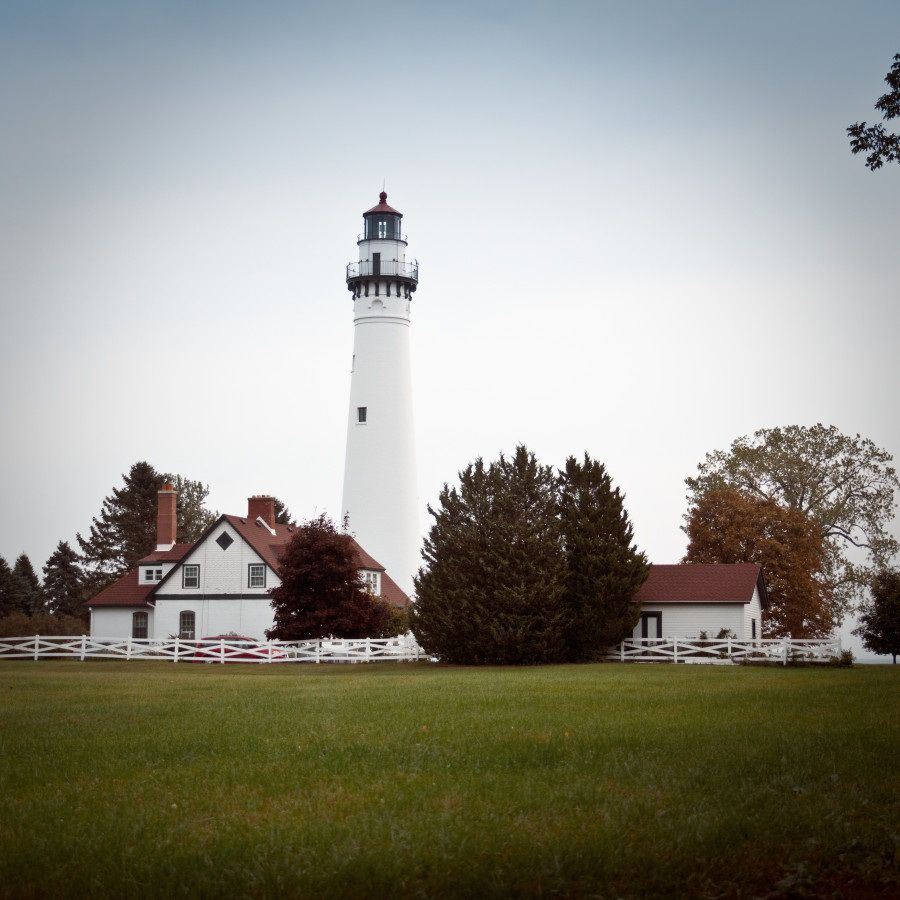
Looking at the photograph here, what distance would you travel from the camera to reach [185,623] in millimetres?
59781

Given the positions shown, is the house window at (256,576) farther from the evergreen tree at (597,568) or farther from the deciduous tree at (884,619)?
the deciduous tree at (884,619)

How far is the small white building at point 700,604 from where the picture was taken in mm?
49812

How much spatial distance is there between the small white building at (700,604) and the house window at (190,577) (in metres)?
22.6

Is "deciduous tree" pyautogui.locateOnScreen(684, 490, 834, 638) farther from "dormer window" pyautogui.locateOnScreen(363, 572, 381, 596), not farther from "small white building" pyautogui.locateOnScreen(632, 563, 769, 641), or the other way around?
"dormer window" pyautogui.locateOnScreen(363, 572, 381, 596)

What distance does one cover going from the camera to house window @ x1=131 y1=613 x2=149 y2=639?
62438 mm

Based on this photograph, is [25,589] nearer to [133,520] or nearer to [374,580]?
[133,520]

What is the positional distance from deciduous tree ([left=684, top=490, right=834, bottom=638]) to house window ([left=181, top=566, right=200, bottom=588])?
2580cm

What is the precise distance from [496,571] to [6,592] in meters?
53.3

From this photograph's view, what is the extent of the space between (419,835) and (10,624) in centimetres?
6378

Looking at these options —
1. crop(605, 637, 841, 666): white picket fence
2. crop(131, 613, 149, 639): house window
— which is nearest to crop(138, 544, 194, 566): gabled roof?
crop(131, 613, 149, 639): house window

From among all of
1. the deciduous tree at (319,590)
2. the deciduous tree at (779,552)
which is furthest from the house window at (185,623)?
the deciduous tree at (779,552)

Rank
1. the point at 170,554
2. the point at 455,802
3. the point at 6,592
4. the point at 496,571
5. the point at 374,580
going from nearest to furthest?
the point at 455,802 → the point at 496,571 → the point at 374,580 → the point at 170,554 → the point at 6,592

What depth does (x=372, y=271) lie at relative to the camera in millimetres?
63125

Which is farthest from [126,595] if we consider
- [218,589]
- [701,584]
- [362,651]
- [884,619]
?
[884,619]
